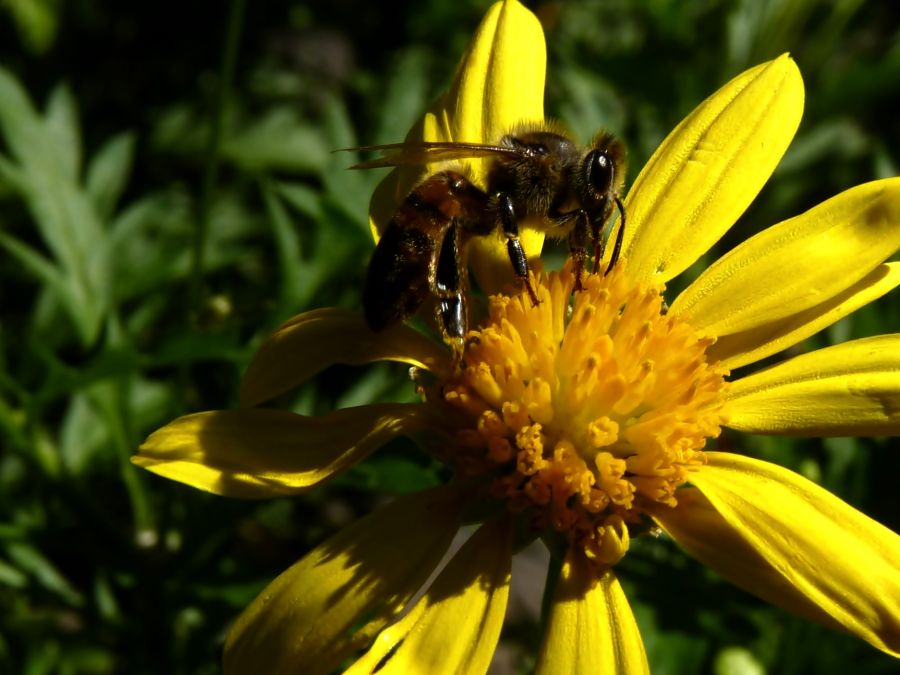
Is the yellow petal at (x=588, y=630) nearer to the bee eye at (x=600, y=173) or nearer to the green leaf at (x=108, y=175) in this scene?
the bee eye at (x=600, y=173)

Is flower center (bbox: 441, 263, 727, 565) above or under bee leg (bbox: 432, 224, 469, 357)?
under

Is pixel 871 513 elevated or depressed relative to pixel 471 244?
depressed

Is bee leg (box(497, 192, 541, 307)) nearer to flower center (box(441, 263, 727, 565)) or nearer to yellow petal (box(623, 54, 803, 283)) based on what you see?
flower center (box(441, 263, 727, 565))

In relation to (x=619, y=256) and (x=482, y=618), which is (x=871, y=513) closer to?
(x=619, y=256)

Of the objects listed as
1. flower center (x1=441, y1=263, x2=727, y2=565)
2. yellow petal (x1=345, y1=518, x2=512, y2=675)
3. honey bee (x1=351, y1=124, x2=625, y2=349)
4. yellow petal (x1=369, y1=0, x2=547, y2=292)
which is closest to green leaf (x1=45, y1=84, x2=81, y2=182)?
yellow petal (x1=369, y1=0, x2=547, y2=292)

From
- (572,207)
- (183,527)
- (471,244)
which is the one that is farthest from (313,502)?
(572,207)

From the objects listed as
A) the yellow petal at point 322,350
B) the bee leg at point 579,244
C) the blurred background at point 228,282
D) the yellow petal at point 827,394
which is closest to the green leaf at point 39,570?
the blurred background at point 228,282

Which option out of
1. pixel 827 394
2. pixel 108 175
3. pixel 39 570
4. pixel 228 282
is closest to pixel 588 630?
pixel 827 394
